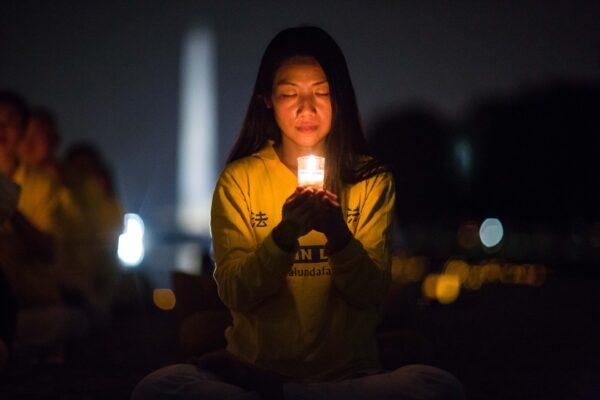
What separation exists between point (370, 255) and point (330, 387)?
0.58 m

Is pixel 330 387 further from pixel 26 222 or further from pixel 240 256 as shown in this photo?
pixel 26 222

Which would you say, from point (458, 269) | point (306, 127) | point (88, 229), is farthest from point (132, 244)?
point (458, 269)

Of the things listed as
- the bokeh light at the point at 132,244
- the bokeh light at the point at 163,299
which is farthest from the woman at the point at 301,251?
the bokeh light at the point at 163,299

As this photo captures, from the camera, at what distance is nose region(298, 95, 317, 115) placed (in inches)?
185

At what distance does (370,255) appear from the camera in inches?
180

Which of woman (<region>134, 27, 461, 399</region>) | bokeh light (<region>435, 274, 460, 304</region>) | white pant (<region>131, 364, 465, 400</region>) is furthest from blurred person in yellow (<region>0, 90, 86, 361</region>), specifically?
bokeh light (<region>435, 274, 460, 304</region>)

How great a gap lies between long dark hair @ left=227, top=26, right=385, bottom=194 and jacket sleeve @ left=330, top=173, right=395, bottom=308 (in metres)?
0.12

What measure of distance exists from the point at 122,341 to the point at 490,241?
127 ft

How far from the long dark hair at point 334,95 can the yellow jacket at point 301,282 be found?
80 mm

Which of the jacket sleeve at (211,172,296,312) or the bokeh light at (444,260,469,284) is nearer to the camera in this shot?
the jacket sleeve at (211,172,296,312)

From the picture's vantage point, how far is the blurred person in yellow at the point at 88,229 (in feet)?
34.0

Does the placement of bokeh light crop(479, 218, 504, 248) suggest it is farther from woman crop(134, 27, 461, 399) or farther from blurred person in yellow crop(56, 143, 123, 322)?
woman crop(134, 27, 461, 399)

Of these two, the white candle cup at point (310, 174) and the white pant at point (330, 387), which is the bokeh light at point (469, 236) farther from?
the white candle cup at point (310, 174)

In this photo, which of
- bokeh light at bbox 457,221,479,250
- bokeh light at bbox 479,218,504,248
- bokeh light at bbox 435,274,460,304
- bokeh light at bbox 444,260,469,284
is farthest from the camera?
bokeh light at bbox 479,218,504,248
